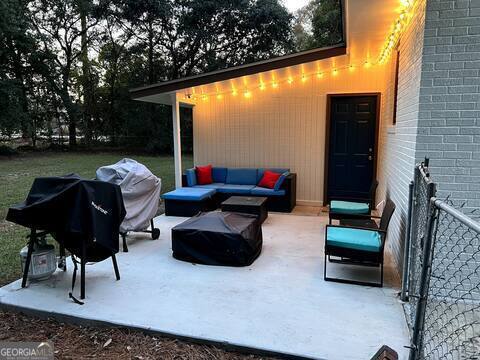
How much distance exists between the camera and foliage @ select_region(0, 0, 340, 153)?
15.4 m

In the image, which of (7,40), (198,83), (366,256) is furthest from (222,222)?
(7,40)

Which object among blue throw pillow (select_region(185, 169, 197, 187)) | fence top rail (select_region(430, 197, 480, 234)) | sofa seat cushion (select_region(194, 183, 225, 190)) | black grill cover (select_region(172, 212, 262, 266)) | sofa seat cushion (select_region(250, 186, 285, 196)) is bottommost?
black grill cover (select_region(172, 212, 262, 266))

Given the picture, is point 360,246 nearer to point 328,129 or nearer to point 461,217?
point 461,217

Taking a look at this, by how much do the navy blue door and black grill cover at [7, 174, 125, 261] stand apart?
472 centimetres

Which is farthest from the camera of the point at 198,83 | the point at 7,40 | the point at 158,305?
the point at 7,40

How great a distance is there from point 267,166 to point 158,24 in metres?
12.3

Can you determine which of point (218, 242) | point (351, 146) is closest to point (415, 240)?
point (218, 242)

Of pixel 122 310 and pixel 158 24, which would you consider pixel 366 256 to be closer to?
pixel 122 310

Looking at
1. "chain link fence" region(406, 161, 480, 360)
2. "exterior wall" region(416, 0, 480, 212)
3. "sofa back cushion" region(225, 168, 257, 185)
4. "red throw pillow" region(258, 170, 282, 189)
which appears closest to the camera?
"chain link fence" region(406, 161, 480, 360)

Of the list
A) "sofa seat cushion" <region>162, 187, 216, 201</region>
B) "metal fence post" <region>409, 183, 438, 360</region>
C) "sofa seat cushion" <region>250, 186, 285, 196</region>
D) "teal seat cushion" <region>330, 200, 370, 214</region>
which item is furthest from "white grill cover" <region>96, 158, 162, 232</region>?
"metal fence post" <region>409, 183, 438, 360</region>

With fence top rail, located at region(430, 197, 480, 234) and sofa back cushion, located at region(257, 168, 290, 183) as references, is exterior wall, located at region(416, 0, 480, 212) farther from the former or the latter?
sofa back cushion, located at region(257, 168, 290, 183)

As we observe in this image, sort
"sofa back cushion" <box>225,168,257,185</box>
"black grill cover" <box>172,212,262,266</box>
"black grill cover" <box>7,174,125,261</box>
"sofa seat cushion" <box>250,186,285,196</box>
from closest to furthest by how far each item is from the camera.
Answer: "black grill cover" <box>7,174,125,261</box> → "black grill cover" <box>172,212,262,266</box> → "sofa seat cushion" <box>250,186,285,196</box> → "sofa back cushion" <box>225,168,257,185</box>

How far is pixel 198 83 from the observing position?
6.24m

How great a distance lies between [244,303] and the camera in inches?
115
